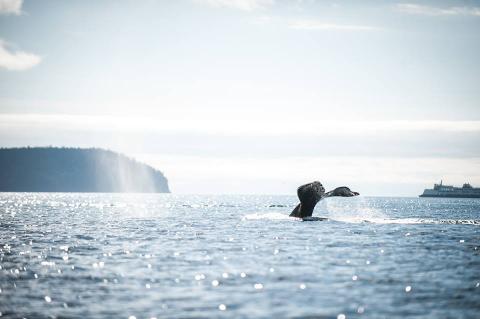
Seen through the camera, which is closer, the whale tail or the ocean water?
the ocean water

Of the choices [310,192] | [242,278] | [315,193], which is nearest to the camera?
[242,278]

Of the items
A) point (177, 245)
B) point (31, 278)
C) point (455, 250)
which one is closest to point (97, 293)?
point (31, 278)

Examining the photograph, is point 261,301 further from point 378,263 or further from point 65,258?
point 65,258

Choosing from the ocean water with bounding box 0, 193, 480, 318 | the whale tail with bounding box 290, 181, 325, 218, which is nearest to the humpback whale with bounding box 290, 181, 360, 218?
the whale tail with bounding box 290, 181, 325, 218

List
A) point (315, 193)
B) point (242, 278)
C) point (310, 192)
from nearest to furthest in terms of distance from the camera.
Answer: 1. point (242, 278)
2. point (315, 193)
3. point (310, 192)

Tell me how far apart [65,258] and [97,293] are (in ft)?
34.0

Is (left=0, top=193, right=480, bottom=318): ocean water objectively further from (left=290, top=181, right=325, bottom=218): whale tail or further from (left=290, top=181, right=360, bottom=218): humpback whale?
(left=290, top=181, right=325, bottom=218): whale tail

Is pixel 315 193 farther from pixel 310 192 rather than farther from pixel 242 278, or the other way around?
pixel 242 278

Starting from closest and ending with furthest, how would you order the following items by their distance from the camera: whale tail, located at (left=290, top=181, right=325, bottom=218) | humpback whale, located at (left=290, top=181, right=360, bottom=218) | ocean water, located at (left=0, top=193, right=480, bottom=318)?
ocean water, located at (left=0, top=193, right=480, bottom=318), humpback whale, located at (left=290, top=181, right=360, bottom=218), whale tail, located at (left=290, top=181, right=325, bottom=218)

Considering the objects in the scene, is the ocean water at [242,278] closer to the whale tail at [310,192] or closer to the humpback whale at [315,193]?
the humpback whale at [315,193]

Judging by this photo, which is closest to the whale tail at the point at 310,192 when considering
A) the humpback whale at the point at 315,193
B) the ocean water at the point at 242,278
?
the humpback whale at the point at 315,193

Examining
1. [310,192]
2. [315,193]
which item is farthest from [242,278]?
[310,192]

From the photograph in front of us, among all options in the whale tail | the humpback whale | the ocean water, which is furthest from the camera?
the whale tail

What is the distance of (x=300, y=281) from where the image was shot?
22.8 m
